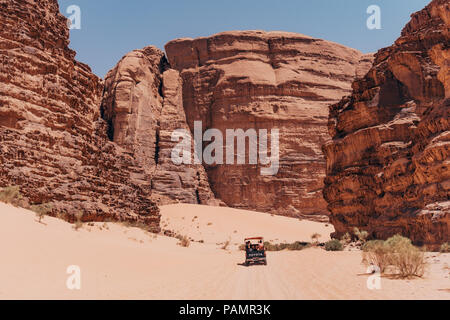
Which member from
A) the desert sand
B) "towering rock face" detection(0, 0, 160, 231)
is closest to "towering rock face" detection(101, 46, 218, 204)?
"towering rock face" detection(0, 0, 160, 231)

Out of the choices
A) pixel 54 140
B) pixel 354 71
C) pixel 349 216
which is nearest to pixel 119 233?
pixel 54 140

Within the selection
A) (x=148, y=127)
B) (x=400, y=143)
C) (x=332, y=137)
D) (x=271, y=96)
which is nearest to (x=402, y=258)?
(x=400, y=143)

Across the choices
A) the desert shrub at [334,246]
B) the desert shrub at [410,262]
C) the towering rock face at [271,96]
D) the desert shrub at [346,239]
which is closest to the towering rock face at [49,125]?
the desert shrub at [334,246]

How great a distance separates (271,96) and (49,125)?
4338 cm

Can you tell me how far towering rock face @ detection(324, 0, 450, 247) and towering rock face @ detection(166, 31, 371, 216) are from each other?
2736cm

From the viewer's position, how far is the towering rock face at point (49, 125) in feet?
58.4

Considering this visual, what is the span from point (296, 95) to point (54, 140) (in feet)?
152

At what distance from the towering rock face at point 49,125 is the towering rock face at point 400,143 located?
13.6 metres

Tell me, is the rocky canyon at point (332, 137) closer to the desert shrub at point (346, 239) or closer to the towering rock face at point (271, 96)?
the desert shrub at point (346, 239)

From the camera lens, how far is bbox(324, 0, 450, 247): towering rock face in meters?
16.8

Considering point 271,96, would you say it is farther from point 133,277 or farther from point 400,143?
point 133,277
